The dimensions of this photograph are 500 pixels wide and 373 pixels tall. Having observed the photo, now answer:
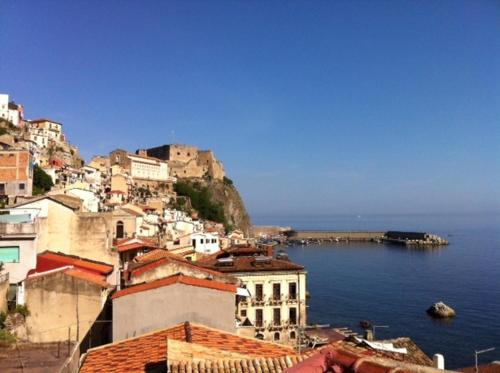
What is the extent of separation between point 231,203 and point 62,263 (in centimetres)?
10358

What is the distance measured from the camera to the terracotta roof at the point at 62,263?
598 inches

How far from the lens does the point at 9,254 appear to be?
1522 centimetres

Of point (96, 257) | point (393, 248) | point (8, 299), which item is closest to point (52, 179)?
point (96, 257)

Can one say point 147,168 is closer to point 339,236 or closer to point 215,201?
point 215,201

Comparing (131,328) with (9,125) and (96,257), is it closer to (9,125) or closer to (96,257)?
(96,257)

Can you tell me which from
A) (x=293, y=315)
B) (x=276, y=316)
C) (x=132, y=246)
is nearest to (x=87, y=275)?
(x=132, y=246)

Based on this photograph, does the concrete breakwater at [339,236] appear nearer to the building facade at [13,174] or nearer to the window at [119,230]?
the building facade at [13,174]

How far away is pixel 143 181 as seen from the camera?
10212 centimetres

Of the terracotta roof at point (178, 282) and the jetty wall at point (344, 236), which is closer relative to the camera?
the terracotta roof at point (178, 282)

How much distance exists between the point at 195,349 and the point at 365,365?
18.6 feet

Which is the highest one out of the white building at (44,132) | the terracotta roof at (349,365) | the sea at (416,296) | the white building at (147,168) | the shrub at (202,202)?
the white building at (44,132)

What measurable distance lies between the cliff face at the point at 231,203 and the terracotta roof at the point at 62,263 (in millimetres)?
94856

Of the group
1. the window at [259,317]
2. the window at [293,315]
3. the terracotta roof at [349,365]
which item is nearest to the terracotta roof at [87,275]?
the terracotta roof at [349,365]

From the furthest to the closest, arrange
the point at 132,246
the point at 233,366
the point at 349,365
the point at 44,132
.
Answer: the point at 44,132 < the point at 132,246 < the point at 233,366 < the point at 349,365
